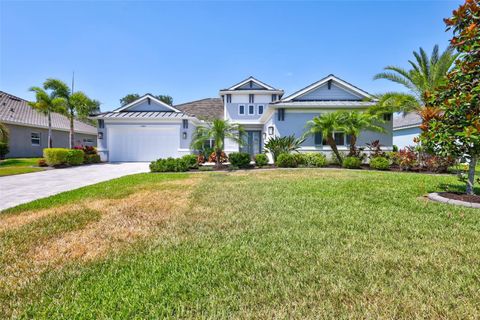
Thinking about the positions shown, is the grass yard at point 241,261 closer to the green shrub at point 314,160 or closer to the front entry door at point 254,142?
the green shrub at point 314,160

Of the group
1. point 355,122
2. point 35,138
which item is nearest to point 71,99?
point 35,138

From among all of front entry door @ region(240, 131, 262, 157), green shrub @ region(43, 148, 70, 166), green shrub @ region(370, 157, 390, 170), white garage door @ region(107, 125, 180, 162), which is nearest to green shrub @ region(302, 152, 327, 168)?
green shrub @ region(370, 157, 390, 170)

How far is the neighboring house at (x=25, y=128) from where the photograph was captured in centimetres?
1816

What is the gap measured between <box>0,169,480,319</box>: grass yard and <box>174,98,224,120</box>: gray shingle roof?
1849 centimetres

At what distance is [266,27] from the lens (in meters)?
12.5

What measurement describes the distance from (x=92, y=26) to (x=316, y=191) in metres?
12.6

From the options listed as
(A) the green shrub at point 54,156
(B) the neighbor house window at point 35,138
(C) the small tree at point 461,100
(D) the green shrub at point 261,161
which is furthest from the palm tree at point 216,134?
(B) the neighbor house window at point 35,138

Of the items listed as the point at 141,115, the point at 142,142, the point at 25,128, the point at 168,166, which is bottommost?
the point at 168,166

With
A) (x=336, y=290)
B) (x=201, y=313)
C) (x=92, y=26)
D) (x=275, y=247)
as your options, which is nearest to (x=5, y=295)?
(x=201, y=313)

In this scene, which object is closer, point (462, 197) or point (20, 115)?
point (462, 197)

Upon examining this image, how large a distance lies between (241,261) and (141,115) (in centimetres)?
1788

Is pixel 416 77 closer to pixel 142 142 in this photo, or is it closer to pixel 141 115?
pixel 141 115

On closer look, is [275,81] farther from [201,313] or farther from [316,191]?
[201,313]

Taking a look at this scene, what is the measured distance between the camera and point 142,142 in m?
18.3
